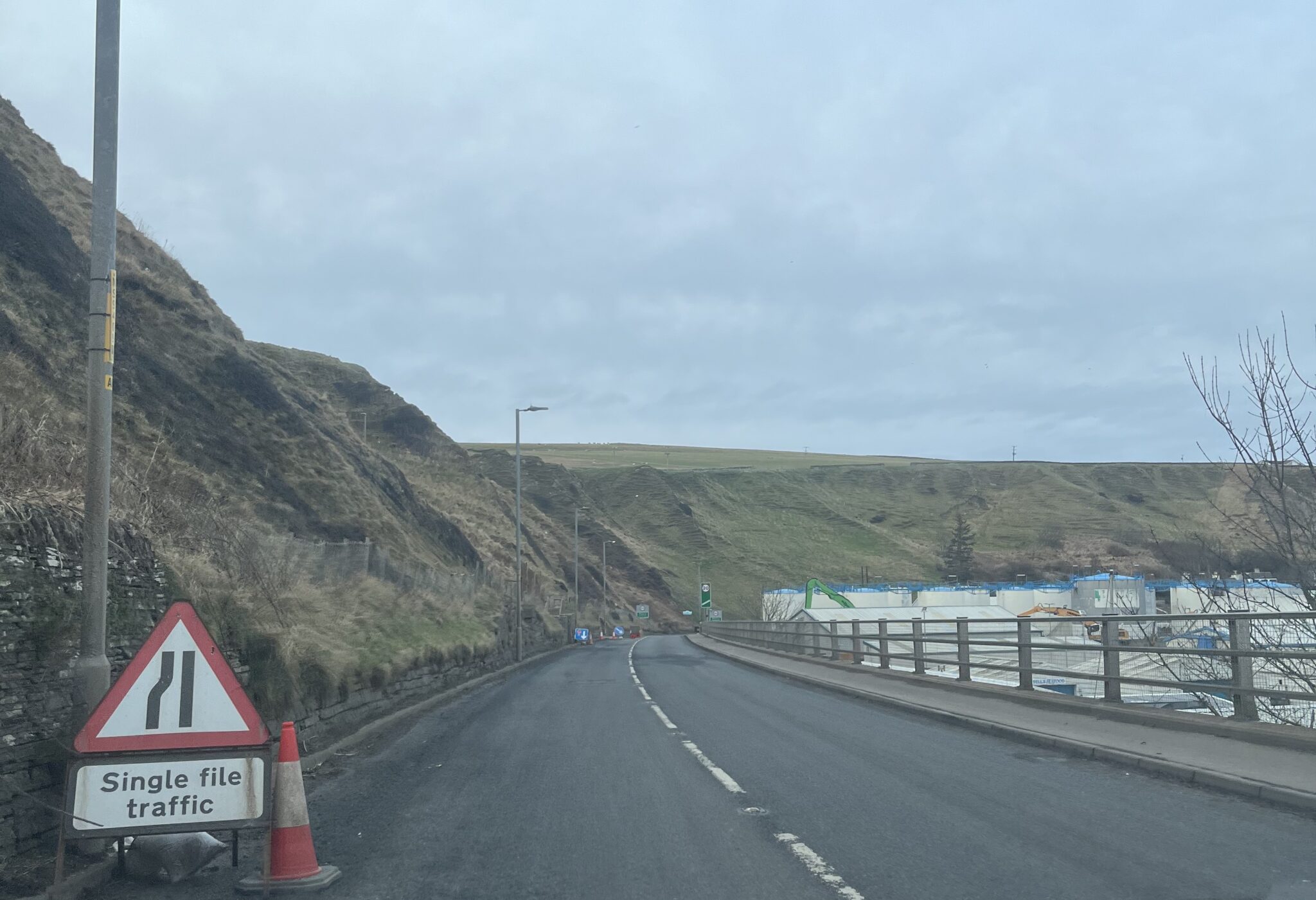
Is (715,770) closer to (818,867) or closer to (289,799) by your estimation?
(818,867)

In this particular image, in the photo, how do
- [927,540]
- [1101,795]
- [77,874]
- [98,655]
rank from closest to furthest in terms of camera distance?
[77,874] < [98,655] < [1101,795] < [927,540]

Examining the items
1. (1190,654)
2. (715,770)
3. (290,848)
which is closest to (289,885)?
(290,848)

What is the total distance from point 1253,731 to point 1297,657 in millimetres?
1009

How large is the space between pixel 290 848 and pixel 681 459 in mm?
169497

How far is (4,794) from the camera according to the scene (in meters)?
6.26

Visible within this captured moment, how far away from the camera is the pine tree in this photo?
93875mm

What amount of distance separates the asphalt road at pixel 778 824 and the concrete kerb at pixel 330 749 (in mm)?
165

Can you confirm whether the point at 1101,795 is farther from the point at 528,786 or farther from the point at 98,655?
the point at 98,655

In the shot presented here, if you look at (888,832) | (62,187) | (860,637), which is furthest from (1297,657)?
(62,187)

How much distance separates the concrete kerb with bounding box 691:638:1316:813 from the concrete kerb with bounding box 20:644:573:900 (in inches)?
305

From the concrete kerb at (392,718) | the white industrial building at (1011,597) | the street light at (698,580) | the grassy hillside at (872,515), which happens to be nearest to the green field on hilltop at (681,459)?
the grassy hillside at (872,515)

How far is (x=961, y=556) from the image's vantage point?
313 ft

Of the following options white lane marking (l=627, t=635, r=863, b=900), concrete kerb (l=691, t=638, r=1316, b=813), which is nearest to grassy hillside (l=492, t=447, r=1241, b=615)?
concrete kerb (l=691, t=638, r=1316, b=813)

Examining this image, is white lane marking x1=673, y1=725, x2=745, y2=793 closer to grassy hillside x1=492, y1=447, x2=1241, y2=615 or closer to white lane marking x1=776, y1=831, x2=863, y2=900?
white lane marking x1=776, y1=831, x2=863, y2=900
